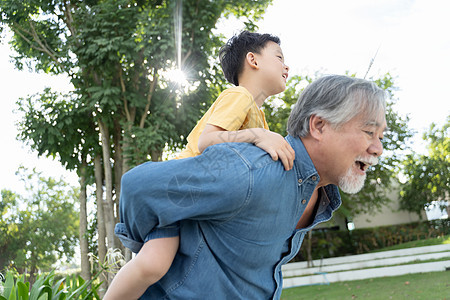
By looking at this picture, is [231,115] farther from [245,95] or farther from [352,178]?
[352,178]

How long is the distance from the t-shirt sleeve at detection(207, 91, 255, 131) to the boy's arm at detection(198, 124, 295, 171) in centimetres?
3

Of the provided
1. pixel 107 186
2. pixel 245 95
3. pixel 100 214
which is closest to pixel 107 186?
pixel 107 186

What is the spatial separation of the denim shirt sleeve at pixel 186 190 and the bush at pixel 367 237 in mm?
22851

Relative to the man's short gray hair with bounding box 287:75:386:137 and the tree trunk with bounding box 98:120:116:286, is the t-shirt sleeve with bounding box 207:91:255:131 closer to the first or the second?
the man's short gray hair with bounding box 287:75:386:137

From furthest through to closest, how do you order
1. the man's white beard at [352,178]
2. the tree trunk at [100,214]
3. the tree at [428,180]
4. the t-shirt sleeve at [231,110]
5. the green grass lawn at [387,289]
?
the tree at [428,180] < the tree trunk at [100,214] < the green grass lawn at [387,289] < the t-shirt sleeve at [231,110] < the man's white beard at [352,178]

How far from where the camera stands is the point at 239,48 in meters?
2.34

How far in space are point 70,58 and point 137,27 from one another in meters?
2.61

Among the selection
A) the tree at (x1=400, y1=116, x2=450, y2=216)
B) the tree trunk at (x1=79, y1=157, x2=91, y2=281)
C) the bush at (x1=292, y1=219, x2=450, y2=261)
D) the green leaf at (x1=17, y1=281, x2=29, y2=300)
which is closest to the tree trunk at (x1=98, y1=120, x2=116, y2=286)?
the tree trunk at (x1=79, y1=157, x2=91, y2=281)

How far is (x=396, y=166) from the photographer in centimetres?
1894

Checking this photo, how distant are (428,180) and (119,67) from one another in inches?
1018

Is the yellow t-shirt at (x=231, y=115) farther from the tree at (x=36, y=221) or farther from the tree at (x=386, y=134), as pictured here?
the tree at (x=36, y=221)

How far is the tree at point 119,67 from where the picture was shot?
10.9 metres

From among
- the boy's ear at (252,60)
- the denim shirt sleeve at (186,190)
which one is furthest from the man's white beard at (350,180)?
the boy's ear at (252,60)

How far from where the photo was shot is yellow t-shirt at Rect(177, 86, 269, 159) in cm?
→ 189
